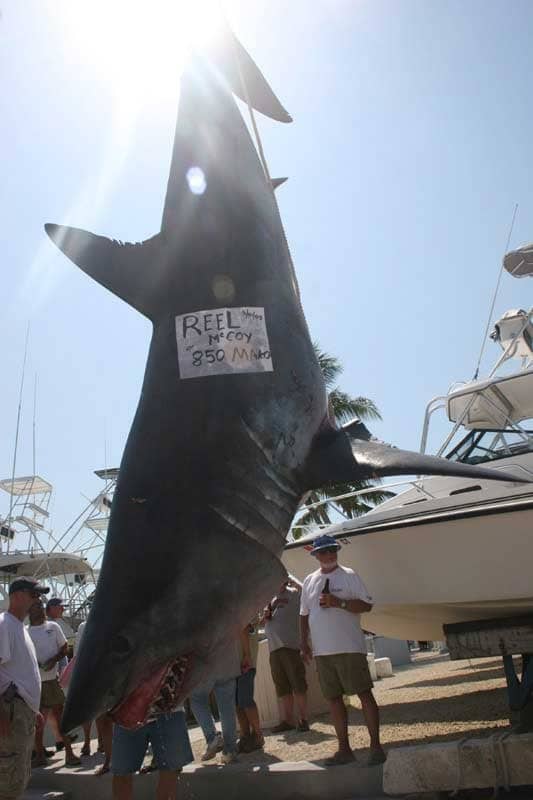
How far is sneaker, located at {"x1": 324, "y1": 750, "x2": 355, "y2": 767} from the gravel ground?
19 cm

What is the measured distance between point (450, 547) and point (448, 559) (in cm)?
9

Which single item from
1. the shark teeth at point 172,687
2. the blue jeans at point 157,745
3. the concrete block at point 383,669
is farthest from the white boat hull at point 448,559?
the concrete block at point 383,669

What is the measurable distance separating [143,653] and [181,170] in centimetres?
155

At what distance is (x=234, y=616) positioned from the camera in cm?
142

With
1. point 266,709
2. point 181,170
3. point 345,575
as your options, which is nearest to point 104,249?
point 181,170

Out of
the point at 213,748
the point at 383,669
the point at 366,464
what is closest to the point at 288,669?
the point at 213,748

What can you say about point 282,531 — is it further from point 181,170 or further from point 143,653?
point 181,170

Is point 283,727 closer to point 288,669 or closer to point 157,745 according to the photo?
point 288,669

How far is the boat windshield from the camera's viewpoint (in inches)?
235

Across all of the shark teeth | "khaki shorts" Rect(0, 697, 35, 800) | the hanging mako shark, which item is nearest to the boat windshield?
"khaki shorts" Rect(0, 697, 35, 800)

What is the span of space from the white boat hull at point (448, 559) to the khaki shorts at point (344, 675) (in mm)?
828

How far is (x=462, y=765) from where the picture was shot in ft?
10.9

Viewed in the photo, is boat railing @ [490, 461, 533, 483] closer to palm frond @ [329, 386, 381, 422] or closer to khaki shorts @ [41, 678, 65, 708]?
khaki shorts @ [41, 678, 65, 708]

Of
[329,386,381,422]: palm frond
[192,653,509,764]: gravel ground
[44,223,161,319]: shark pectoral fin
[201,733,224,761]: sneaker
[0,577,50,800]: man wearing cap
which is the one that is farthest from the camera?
[329,386,381,422]: palm frond
